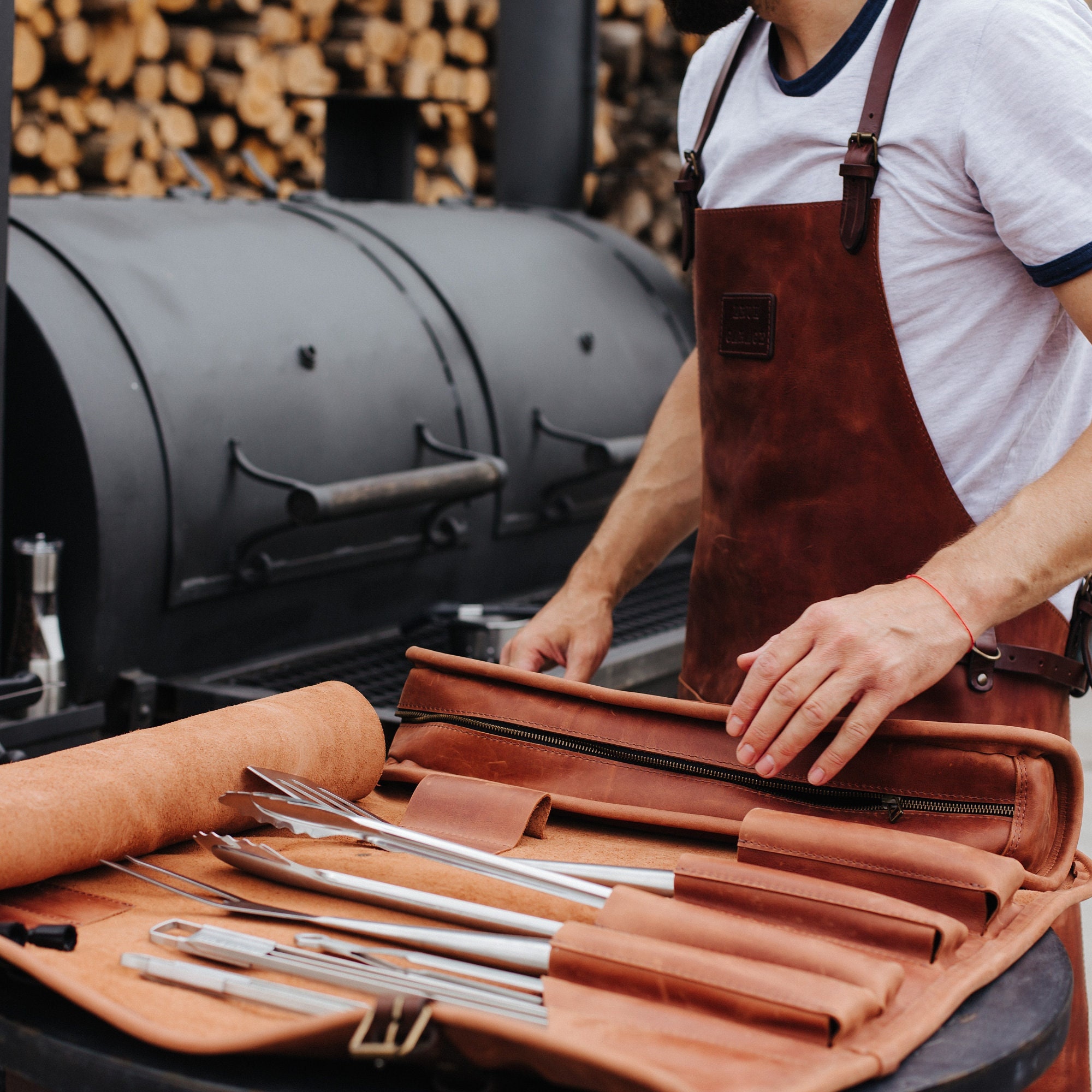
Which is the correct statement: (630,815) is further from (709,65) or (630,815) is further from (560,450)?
(560,450)

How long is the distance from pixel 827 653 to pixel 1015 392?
39cm

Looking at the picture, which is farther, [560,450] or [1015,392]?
[560,450]

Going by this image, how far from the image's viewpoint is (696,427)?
65.2 inches

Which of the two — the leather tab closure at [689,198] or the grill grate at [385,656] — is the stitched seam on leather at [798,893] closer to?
the leather tab closure at [689,198]

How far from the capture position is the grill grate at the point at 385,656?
224 cm

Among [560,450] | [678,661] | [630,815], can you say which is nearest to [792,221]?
[630,815]

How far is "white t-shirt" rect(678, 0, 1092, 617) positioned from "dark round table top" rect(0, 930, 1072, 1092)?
0.59m

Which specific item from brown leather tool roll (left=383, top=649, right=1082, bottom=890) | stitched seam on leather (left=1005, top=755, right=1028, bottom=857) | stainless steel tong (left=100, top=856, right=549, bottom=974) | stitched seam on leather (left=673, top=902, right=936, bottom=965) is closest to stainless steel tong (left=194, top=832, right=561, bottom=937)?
stainless steel tong (left=100, top=856, right=549, bottom=974)

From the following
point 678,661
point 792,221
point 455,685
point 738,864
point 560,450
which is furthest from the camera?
point 560,450

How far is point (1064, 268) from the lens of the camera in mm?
1181

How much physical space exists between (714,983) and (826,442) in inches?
26.0

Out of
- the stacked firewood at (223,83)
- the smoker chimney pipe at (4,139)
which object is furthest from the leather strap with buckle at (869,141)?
the stacked firewood at (223,83)

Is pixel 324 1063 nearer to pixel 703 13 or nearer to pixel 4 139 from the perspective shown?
pixel 703 13

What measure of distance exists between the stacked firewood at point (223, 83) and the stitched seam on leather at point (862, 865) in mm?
2811
